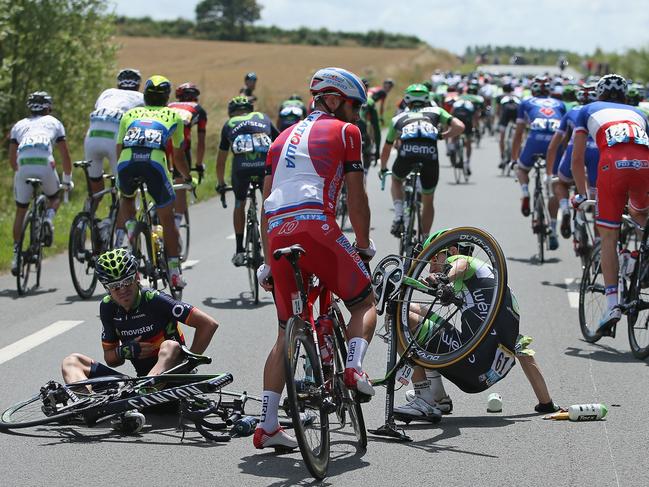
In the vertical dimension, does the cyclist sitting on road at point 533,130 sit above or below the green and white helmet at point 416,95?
below

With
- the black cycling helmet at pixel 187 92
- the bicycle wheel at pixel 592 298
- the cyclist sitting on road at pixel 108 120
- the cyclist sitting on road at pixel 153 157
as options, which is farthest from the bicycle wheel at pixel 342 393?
the black cycling helmet at pixel 187 92

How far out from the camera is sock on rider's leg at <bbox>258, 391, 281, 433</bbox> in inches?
265

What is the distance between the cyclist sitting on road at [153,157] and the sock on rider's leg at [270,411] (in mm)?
5410

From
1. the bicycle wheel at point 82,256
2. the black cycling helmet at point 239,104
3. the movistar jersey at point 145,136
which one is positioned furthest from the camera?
the black cycling helmet at point 239,104

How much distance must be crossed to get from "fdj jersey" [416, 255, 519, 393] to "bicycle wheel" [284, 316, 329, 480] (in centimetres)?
124

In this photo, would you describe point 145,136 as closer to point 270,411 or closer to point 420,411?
point 420,411

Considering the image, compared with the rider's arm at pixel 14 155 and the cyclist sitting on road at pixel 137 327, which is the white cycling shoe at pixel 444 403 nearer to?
the cyclist sitting on road at pixel 137 327

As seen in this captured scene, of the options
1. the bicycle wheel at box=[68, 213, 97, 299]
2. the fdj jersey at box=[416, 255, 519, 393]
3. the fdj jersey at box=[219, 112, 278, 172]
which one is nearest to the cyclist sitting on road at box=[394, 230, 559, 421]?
the fdj jersey at box=[416, 255, 519, 393]

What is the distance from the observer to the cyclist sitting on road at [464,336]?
7.57 m

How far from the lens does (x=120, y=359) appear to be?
7957 millimetres

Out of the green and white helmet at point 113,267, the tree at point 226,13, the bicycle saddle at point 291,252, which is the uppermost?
the bicycle saddle at point 291,252

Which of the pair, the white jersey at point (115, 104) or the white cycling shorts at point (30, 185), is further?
the white jersey at point (115, 104)

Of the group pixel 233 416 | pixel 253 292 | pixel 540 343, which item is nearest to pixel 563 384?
pixel 540 343

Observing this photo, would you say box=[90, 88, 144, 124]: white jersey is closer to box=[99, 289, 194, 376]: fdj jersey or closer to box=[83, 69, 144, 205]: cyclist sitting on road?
box=[83, 69, 144, 205]: cyclist sitting on road
